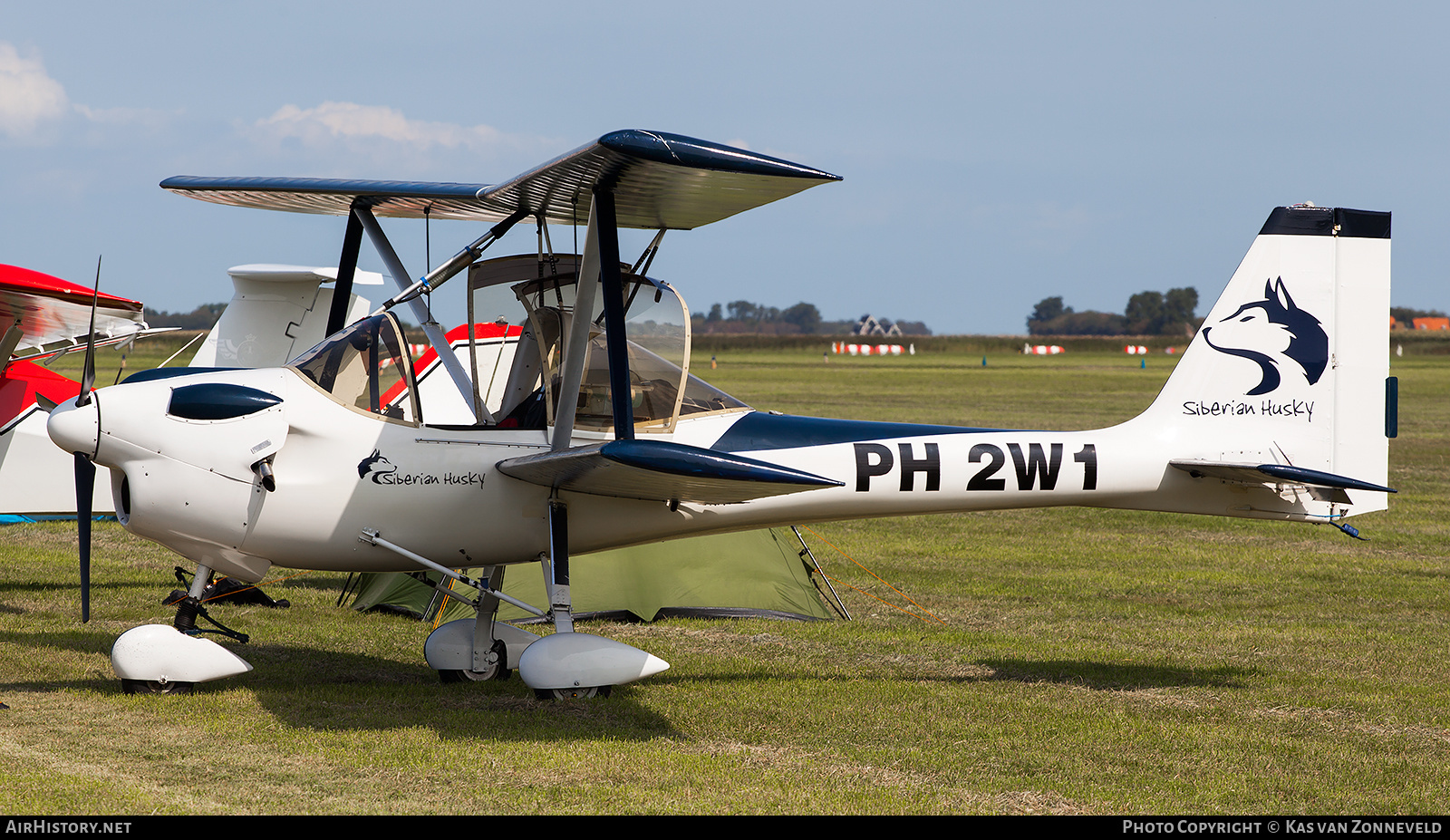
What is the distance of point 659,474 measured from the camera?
241 inches

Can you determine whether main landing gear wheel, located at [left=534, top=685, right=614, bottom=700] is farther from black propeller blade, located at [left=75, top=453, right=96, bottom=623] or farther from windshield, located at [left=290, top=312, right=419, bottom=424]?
black propeller blade, located at [left=75, top=453, right=96, bottom=623]

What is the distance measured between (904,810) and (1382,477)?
172 inches

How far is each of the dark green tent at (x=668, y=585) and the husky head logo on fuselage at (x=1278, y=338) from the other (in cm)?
358

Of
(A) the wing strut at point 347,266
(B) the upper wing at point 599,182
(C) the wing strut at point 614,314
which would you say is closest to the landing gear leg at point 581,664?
(C) the wing strut at point 614,314

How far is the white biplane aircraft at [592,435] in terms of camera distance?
6.36 m

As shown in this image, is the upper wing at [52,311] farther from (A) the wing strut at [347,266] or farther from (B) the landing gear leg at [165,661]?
(B) the landing gear leg at [165,661]

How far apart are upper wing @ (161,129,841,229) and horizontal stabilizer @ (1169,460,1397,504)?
3228 mm

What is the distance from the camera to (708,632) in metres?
8.91

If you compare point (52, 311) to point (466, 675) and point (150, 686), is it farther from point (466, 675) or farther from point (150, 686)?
point (466, 675)

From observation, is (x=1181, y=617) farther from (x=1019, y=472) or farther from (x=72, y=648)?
(x=72, y=648)

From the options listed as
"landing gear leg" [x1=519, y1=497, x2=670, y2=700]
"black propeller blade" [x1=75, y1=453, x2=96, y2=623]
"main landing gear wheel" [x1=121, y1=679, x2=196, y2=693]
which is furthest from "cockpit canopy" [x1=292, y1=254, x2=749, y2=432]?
"main landing gear wheel" [x1=121, y1=679, x2=196, y2=693]

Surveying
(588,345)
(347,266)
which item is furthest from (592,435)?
(347,266)

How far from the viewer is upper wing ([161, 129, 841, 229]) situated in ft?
17.9
